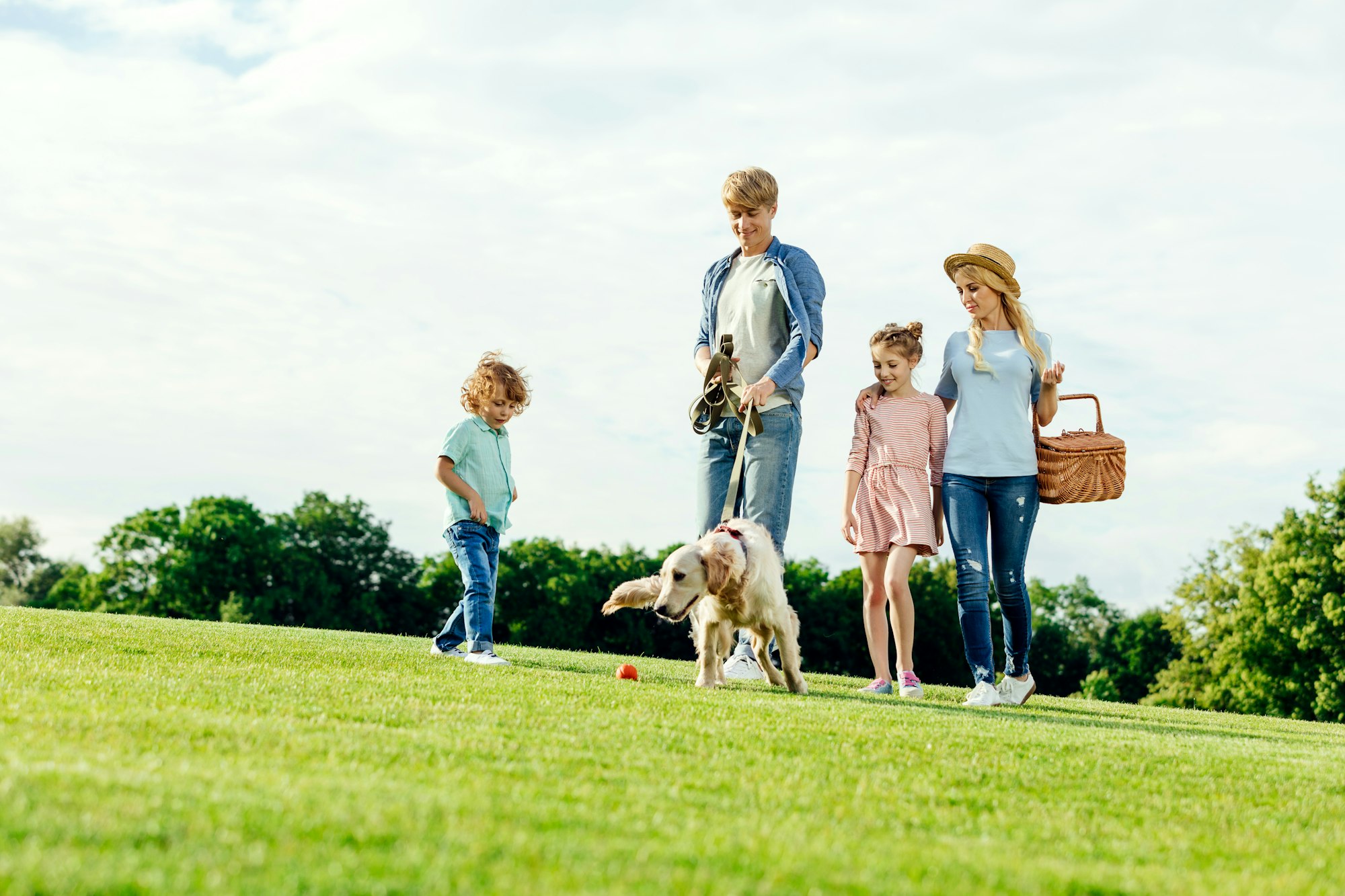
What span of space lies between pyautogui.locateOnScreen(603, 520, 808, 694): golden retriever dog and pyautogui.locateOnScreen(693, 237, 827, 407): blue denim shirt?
45.3 inches

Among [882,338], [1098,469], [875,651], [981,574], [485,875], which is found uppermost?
[882,338]

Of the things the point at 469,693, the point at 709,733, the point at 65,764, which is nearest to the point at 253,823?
the point at 65,764

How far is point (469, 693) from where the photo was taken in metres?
5.96

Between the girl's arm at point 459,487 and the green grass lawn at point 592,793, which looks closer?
the green grass lawn at point 592,793

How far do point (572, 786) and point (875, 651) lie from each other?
5.60 m

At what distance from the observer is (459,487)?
900 cm

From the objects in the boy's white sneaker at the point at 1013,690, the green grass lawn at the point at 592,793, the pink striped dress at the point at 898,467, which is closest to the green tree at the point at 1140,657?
the boy's white sneaker at the point at 1013,690

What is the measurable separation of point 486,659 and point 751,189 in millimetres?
4141

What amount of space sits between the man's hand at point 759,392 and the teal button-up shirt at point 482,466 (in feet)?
7.54

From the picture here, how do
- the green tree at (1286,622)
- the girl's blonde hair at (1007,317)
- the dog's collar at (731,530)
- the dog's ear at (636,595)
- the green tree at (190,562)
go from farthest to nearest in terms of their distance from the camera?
the green tree at (190,562) < the green tree at (1286,622) < the girl's blonde hair at (1007,317) < the dog's ear at (636,595) < the dog's collar at (731,530)

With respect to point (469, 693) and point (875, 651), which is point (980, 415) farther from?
point (469, 693)

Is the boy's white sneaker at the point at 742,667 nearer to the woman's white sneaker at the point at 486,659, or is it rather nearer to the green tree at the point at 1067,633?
the woman's white sneaker at the point at 486,659

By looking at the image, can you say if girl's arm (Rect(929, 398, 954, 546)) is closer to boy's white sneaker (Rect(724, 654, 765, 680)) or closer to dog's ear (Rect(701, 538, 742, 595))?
boy's white sneaker (Rect(724, 654, 765, 680))

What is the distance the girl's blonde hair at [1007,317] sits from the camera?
8.72 metres
